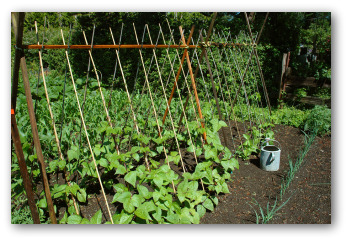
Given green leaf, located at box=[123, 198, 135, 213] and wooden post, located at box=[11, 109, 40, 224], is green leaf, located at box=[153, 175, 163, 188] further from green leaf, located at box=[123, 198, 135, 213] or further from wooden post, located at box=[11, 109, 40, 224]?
wooden post, located at box=[11, 109, 40, 224]

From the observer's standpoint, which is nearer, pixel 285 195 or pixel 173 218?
pixel 173 218

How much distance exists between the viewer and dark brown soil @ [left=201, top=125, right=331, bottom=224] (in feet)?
7.86

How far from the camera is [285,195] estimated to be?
2744 mm

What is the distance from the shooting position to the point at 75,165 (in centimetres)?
236

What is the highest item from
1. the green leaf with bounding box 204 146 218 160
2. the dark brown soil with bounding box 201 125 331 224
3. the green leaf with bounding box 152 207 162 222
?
the green leaf with bounding box 204 146 218 160

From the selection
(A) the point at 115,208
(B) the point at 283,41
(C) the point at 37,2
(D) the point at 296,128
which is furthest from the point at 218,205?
(B) the point at 283,41

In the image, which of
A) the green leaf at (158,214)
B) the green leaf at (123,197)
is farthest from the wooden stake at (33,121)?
the green leaf at (158,214)

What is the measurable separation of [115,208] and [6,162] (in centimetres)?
105

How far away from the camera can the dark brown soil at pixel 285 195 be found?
2.39m

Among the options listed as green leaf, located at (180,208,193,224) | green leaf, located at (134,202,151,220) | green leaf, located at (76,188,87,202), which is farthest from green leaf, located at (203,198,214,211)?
green leaf, located at (76,188,87,202)

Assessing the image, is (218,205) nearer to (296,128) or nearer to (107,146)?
(107,146)

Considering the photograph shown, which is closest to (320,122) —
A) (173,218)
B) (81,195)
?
(173,218)

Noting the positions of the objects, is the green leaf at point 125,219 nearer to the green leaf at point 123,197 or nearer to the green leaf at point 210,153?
the green leaf at point 123,197

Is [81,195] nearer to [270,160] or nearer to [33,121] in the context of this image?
[33,121]
